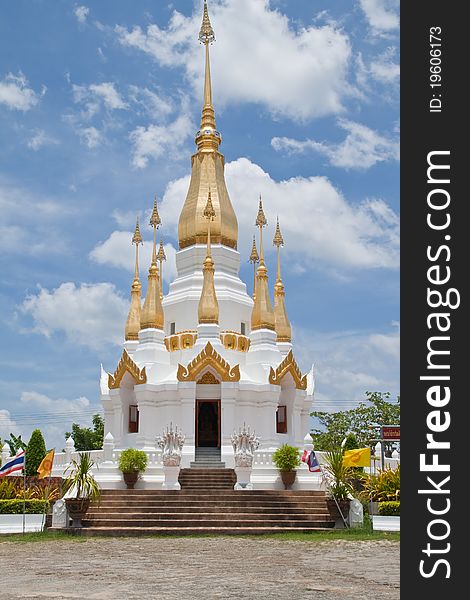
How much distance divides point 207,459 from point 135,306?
9.55m

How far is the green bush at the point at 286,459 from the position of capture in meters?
26.9

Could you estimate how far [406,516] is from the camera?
7691 mm

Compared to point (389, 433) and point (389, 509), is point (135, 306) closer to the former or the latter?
point (389, 433)

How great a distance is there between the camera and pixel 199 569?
14.0 m

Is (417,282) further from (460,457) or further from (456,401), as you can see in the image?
(460,457)

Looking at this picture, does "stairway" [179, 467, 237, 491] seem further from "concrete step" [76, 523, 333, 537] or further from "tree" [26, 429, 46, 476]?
"tree" [26, 429, 46, 476]

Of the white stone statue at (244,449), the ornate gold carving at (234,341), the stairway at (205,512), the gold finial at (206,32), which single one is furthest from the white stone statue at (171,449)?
the gold finial at (206,32)

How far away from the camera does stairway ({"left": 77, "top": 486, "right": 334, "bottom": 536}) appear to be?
21484 mm

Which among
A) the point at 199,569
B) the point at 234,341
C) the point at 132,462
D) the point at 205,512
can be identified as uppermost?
the point at 234,341

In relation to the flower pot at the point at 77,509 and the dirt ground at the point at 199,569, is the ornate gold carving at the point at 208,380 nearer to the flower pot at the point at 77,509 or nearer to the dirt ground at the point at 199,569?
the flower pot at the point at 77,509

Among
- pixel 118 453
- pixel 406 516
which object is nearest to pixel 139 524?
pixel 118 453

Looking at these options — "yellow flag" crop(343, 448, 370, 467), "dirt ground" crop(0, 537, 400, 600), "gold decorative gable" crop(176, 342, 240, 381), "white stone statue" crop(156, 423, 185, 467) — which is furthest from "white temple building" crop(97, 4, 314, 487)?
"dirt ground" crop(0, 537, 400, 600)

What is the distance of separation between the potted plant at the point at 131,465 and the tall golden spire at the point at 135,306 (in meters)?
9.51

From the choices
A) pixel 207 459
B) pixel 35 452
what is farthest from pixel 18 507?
pixel 35 452
